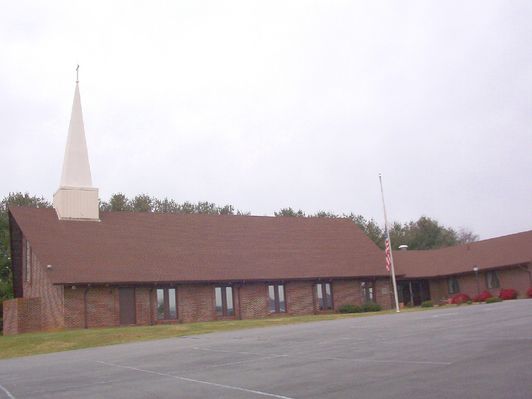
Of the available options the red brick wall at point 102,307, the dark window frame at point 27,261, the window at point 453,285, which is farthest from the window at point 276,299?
the window at point 453,285

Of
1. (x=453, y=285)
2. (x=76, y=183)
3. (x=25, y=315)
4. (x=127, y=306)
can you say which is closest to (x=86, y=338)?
(x=127, y=306)

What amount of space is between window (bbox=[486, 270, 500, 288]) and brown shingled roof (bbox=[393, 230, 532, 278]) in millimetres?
838

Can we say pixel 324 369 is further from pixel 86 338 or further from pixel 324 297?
pixel 324 297

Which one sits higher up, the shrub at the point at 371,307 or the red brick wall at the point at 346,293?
the red brick wall at the point at 346,293

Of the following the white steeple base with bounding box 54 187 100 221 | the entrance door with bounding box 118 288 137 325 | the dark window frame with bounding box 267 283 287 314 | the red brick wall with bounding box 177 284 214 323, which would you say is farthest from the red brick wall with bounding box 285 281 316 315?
the white steeple base with bounding box 54 187 100 221

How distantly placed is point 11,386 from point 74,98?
32.9 m

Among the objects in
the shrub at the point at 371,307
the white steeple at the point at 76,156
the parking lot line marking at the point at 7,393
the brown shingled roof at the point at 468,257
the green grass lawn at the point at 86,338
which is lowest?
the parking lot line marking at the point at 7,393

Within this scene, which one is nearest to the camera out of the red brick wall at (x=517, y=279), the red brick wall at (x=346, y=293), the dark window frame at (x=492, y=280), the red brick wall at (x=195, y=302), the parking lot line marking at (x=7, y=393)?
the parking lot line marking at (x=7, y=393)

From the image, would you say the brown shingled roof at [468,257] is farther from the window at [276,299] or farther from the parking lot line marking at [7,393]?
the parking lot line marking at [7,393]

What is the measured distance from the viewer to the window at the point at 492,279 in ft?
156

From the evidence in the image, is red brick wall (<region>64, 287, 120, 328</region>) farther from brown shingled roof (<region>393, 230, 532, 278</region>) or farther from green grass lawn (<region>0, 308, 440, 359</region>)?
brown shingled roof (<region>393, 230, 532, 278</region>)

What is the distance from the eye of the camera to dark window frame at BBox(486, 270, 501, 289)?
47562 millimetres

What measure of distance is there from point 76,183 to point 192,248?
8.73 m

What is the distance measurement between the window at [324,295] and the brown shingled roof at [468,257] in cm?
803
